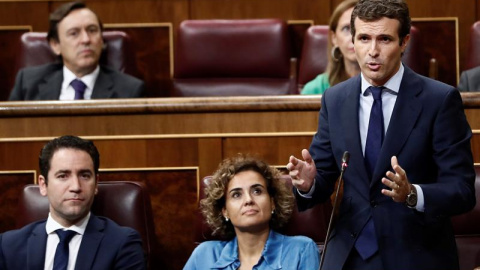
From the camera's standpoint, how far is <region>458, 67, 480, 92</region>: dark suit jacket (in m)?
1.68

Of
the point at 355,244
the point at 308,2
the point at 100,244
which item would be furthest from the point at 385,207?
the point at 308,2

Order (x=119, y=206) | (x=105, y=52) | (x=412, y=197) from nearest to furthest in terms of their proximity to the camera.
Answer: (x=412, y=197), (x=119, y=206), (x=105, y=52)

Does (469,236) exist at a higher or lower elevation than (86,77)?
lower

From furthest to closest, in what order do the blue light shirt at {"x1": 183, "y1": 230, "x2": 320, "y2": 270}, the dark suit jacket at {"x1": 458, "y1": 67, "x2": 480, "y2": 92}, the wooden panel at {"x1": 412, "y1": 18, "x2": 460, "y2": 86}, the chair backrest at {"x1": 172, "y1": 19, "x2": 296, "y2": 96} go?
the wooden panel at {"x1": 412, "y1": 18, "x2": 460, "y2": 86} < the chair backrest at {"x1": 172, "y1": 19, "x2": 296, "y2": 96} < the dark suit jacket at {"x1": 458, "y1": 67, "x2": 480, "y2": 92} < the blue light shirt at {"x1": 183, "y1": 230, "x2": 320, "y2": 270}

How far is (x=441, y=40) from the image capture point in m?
2.04

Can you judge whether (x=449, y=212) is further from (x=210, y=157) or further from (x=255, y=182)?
(x=210, y=157)

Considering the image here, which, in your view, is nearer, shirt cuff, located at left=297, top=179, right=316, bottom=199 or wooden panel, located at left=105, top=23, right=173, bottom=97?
shirt cuff, located at left=297, top=179, right=316, bottom=199

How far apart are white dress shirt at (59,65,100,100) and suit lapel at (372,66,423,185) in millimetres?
918

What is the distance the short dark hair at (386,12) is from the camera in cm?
105

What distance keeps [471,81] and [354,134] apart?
70cm

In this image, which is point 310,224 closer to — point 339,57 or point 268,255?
point 268,255

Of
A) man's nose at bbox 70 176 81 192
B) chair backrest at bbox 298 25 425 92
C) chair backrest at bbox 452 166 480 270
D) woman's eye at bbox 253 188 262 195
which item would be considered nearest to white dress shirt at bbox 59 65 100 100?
chair backrest at bbox 298 25 425 92

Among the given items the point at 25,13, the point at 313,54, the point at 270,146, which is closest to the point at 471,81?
the point at 313,54

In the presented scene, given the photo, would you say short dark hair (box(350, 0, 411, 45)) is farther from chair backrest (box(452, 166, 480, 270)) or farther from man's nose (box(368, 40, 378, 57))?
chair backrest (box(452, 166, 480, 270))
